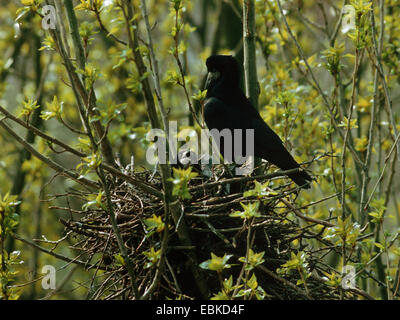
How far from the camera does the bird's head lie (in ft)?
15.6

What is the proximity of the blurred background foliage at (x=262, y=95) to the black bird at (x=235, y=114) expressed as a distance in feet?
0.74

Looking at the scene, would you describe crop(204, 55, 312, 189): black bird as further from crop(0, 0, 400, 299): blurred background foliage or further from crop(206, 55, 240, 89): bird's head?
crop(0, 0, 400, 299): blurred background foliage

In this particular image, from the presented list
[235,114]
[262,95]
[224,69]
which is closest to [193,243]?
[235,114]

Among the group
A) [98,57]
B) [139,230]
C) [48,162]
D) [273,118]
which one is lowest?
[139,230]

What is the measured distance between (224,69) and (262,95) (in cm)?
122

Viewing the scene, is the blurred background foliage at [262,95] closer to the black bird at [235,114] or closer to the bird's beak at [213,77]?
the black bird at [235,114]

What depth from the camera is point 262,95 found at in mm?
5875

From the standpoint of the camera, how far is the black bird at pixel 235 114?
164 inches

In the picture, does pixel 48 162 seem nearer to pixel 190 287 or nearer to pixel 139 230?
pixel 139 230

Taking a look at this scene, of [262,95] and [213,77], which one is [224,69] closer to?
[213,77]
